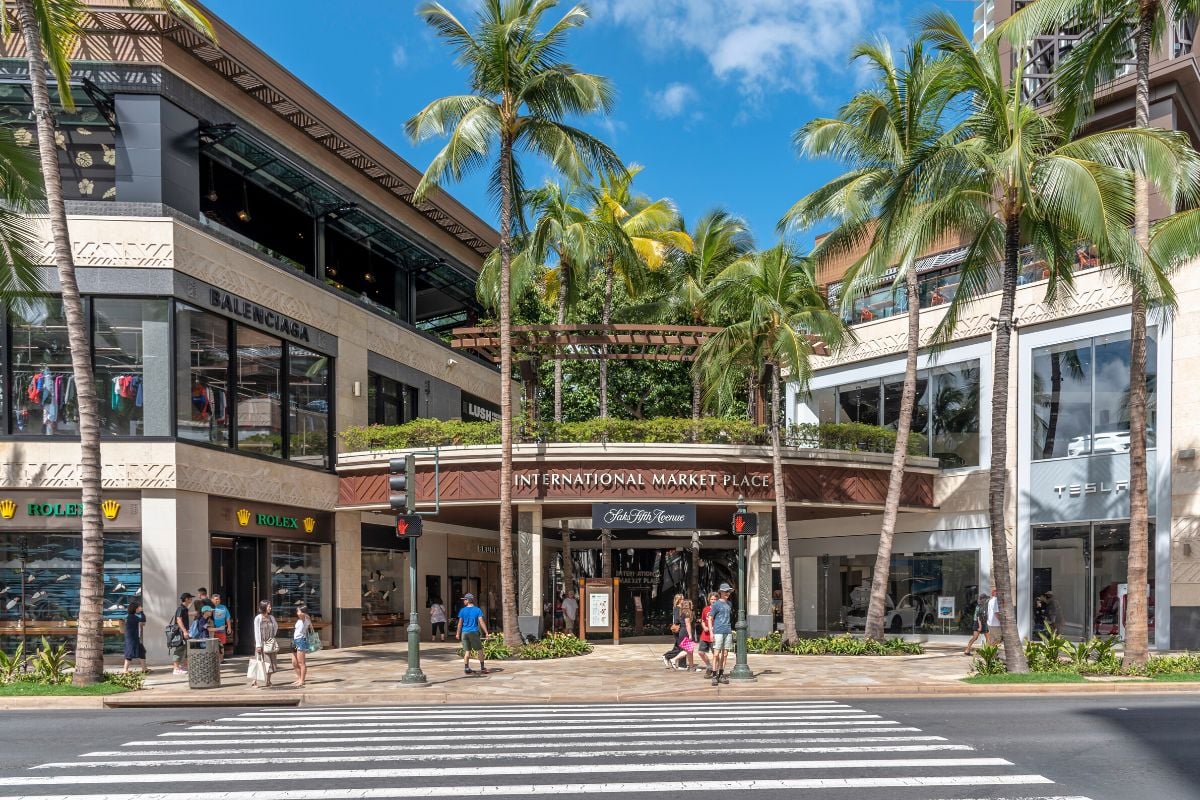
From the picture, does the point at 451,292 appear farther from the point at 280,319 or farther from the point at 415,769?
the point at 415,769

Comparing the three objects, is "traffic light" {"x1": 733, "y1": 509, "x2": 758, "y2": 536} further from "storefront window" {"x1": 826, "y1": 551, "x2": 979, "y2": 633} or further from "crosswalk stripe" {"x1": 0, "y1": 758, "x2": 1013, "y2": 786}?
"storefront window" {"x1": 826, "y1": 551, "x2": 979, "y2": 633}

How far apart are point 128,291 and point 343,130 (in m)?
9.19

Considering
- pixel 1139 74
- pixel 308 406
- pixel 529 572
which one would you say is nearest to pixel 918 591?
pixel 529 572

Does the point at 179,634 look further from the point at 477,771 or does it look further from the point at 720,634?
the point at 477,771

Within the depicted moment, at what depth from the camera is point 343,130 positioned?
31.1 metres

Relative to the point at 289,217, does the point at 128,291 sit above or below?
below

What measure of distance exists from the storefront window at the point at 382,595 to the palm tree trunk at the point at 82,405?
13825mm

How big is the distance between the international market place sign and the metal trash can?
11140 mm

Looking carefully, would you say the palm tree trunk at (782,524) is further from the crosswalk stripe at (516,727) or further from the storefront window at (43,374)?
the storefront window at (43,374)

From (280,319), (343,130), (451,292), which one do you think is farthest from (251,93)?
(451,292)

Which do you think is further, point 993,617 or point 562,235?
point 562,235

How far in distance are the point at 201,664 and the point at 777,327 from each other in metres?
15.7

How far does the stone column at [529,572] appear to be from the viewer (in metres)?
28.5

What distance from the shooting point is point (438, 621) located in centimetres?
3397
